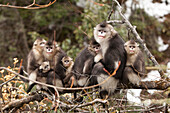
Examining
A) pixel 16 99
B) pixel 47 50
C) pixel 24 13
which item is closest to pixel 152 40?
pixel 24 13

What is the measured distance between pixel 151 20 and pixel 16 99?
847cm

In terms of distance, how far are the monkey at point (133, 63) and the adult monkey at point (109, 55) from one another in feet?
0.38

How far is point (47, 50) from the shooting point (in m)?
5.64

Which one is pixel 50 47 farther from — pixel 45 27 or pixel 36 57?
pixel 45 27

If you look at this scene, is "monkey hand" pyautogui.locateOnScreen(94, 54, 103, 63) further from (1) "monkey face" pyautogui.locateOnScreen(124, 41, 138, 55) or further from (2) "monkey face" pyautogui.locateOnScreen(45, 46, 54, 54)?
(2) "monkey face" pyautogui.locateOnScreen(45, 46, 54, 54)

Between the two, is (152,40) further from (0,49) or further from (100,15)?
(0,49)

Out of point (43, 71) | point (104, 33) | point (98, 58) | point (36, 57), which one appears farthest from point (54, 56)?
point (104, 33)

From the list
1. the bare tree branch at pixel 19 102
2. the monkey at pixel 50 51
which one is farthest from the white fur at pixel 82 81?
the bare tree branch at pixel 19 102

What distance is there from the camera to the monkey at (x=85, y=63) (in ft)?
18.3

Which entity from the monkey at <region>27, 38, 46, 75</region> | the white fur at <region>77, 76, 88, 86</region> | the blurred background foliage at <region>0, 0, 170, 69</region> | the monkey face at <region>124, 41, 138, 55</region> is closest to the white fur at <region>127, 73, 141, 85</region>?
the monkey face at <region>124, 41, 138, 55</region>

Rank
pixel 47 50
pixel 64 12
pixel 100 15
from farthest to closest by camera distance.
Result: pixel 64 12 → pixel 100 15 → pixel 47 50

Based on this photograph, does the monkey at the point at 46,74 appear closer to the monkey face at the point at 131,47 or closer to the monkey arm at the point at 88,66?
the monkey arm at the point at 88,66

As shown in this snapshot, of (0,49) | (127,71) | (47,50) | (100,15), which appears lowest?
(0,49)

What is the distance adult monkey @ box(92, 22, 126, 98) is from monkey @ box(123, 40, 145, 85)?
116 millimetres
